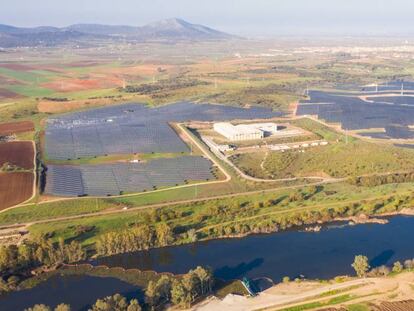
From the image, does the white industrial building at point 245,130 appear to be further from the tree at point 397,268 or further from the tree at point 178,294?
the tree at point 178,294

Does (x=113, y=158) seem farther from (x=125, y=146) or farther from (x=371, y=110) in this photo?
(x=371, y=110)

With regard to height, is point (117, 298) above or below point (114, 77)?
below

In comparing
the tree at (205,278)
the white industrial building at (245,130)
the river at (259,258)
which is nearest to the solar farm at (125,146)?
the white industrial building at (245,130)

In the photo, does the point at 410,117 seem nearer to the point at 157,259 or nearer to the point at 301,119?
the point at 301,119

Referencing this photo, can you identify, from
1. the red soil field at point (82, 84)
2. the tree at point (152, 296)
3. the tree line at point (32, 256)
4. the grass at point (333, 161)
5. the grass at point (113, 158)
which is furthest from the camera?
the red soil field at point (82, 84)

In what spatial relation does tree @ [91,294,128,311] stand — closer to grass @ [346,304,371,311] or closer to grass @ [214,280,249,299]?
grass @ [214,280,249,299]

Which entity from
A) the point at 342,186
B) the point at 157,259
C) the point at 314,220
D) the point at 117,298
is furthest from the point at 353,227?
the point at 117,298

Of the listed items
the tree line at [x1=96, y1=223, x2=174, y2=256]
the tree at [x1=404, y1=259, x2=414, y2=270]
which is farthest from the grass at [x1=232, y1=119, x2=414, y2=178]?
the tree at [x1=404, y1=259, x2=414, y2=270]
